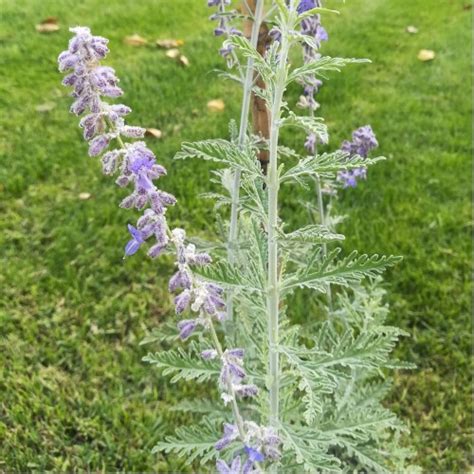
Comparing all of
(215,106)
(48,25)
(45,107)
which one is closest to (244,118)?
(215,106)

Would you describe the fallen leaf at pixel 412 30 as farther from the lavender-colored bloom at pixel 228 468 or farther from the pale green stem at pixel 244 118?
the lavender-colored bloom at pixel 228 468

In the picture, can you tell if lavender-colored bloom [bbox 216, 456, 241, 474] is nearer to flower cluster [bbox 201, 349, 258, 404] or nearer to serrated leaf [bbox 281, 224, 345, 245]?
flower cluster [bbox 201, 349, 258, 404]

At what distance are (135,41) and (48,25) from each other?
0.67 metres

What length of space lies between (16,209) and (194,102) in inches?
56.6

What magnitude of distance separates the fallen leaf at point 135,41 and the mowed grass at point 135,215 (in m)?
0.05

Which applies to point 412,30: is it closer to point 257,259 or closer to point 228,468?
point 257,259

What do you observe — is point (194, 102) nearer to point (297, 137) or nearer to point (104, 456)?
point (297, 137)

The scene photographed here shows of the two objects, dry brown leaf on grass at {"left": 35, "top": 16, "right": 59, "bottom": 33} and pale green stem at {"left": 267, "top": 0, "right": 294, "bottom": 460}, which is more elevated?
dry brown leaf on grass at {"left": 35, "top": 16, "right": 59, "bottom": 33}

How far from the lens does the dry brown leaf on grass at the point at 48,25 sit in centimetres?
497

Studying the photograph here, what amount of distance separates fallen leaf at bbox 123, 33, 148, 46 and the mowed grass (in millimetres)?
53

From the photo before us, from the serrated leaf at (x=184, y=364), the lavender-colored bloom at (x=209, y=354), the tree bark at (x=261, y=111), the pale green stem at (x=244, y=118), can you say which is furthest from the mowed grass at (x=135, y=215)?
the lavender-colored bloom at (x=209, y=354)

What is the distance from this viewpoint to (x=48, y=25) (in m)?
5.01

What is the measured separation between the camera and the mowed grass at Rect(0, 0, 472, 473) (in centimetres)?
285

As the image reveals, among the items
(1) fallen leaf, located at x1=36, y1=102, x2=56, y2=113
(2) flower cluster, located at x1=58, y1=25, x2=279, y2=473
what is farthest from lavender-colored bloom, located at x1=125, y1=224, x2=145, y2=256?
(1) fallen leaf, located at x1=36, y1=102, x2=56, y2=113
